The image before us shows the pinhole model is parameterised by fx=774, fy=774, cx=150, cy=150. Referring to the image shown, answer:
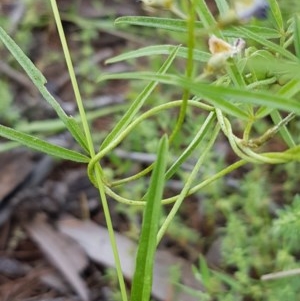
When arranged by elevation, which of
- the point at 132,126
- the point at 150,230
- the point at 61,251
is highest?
the point at 132,126

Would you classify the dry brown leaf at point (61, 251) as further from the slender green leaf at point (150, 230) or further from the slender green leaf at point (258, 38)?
the slender green leaf at point (258, 38)

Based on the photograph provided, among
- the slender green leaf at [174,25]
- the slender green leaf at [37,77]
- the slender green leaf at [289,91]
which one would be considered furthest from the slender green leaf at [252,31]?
the slender green leaf at [37,77]

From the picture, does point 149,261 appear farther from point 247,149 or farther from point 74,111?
point 74,111

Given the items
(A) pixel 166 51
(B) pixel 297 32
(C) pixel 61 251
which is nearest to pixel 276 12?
(B) pixel 297 32

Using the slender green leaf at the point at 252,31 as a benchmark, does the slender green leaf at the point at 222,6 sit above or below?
above

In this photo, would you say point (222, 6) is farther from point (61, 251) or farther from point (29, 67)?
point (61, 251)

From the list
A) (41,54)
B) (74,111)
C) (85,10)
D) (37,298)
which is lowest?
(37,298)

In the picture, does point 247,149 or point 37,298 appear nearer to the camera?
point 247,149

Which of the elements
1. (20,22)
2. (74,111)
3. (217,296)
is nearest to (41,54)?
(20,22)
